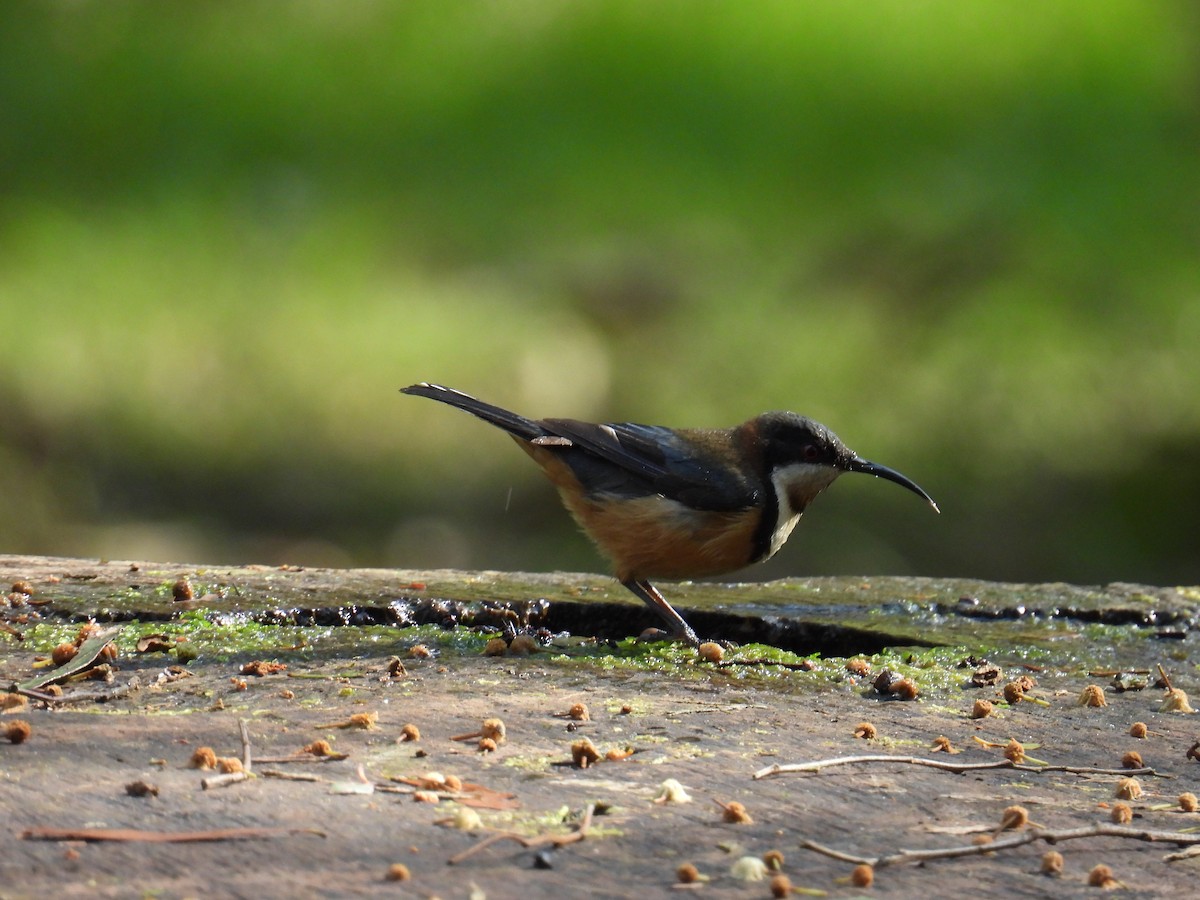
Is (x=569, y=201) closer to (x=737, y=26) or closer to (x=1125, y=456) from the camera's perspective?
(x=737, y=26)

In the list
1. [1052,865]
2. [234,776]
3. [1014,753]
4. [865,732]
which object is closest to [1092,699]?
[1014,753]

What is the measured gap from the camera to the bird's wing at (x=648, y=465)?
5.12 meters

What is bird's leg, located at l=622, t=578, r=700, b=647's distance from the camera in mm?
4531

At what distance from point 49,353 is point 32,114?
2.97 meters

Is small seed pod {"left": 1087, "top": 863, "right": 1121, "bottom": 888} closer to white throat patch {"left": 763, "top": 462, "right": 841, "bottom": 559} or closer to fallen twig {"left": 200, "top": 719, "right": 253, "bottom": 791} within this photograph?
fallen twig {"left": 200, "top": 719, "right": 253, "bottom": 791}

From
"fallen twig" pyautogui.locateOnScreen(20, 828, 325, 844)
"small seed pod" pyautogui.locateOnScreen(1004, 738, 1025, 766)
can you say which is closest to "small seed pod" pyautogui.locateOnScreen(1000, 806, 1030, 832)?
"small seed pod" pyautogui.locateOnScreen(1004, 738, 1025, 766)

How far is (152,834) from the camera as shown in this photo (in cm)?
236

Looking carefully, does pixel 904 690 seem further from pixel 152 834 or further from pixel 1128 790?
pixel 152 834

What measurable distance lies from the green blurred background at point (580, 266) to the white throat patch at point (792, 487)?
345cm

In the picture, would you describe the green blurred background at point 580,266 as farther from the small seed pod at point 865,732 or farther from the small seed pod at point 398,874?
the small seed pod at point 398,874

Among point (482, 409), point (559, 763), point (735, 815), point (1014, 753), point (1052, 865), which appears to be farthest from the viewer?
point (482, 409)

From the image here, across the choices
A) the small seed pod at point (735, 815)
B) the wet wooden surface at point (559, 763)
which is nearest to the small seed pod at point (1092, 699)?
the wet wooden surface at point (559, 763)

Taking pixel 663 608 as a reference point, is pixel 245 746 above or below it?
below

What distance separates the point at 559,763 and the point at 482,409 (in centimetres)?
236
